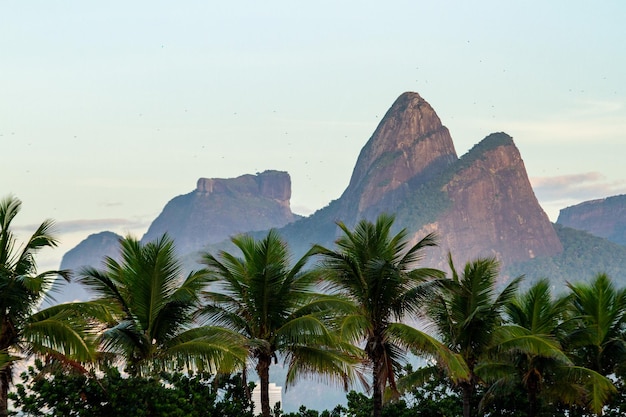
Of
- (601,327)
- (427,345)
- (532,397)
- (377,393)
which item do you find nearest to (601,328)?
(601,327)

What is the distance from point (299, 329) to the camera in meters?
23.1

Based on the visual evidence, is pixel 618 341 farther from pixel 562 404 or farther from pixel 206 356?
pixel 206 356

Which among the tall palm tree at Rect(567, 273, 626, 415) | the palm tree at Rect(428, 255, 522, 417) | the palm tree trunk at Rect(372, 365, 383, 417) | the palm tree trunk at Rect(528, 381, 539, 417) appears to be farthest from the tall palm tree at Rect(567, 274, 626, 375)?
the palm tree trunk at Rect(372, 365, 383, 417)

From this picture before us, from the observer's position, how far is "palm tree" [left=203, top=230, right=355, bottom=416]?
23641 millimetres

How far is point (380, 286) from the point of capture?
24469mm

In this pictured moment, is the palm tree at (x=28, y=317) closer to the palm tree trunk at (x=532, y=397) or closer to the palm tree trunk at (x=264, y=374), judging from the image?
the palm tree trunk at (x=264, y=374)

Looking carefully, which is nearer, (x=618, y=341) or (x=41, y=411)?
(x=41, y=411)

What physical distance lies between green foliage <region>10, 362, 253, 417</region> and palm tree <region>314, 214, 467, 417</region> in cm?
411

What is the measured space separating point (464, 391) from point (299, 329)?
5989 mm

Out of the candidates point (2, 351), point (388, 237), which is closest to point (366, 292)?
point (388, 237)

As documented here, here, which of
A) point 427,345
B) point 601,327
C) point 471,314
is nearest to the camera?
point 427,345

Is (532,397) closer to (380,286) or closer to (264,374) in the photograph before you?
(380,286)

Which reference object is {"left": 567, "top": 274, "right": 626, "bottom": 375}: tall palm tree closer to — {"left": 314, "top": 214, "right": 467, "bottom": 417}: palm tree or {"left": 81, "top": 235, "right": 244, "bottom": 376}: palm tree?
{"left": 314, "top": 214, "right": 467, "bottom": 417}: palm tree

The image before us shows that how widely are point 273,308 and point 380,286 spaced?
251 centimetres
